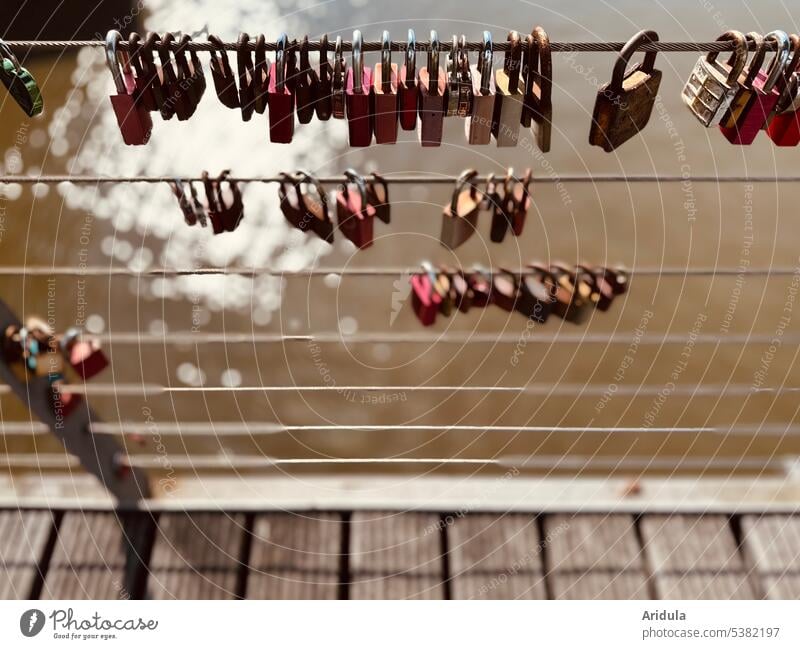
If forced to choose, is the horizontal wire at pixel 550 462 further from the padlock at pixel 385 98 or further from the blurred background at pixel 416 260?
the padlock at pixel 385 98

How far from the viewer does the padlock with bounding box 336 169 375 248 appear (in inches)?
90.7

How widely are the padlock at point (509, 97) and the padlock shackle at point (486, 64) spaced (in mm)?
36

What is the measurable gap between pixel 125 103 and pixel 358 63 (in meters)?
0.61

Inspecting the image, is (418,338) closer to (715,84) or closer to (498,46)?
(498,46)

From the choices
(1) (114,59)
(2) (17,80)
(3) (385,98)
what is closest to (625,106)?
(3) (385,98)

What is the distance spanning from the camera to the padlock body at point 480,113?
1.91 m

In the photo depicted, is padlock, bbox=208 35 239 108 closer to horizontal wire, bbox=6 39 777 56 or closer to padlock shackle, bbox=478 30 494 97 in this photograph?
horizontal wire, bbox=6 39 777 56

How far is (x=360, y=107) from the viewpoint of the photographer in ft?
6.30

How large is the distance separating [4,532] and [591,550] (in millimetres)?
2488

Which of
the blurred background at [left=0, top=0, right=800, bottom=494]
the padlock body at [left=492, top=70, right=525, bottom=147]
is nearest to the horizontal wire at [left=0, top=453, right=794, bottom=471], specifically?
the blurred background at [left=0, top=0, right=800, bottom=494]

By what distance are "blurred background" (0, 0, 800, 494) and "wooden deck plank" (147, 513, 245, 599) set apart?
1.28m

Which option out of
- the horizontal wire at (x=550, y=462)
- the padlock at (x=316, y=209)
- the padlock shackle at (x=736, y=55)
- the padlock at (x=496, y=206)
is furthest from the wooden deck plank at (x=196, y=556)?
the padlock shackle at (x=736, y=55)
